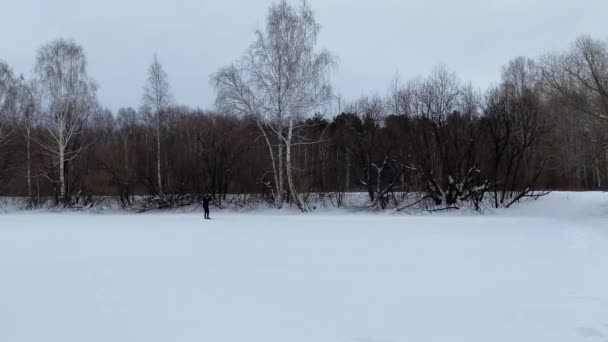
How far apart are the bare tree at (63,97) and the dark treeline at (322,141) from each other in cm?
8

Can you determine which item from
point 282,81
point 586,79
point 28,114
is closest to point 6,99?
point 28,114

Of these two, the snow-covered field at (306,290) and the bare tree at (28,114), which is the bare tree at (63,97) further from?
the snow-covered field at (306,290)

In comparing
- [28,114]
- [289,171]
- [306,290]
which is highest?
[28,114]

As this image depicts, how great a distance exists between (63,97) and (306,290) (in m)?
35.3

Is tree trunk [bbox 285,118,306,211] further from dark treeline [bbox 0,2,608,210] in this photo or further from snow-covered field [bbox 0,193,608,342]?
snow-covered field [bbox 0,193,608,342]

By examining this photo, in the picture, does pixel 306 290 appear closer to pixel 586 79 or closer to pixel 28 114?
pixel 586 79

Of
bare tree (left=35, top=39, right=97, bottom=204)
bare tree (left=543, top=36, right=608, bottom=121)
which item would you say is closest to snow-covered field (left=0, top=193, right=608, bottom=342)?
bare tree (left=543, top=36, right=608, bottom=121)

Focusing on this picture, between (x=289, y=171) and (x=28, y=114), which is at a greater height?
(x=28, y=114)

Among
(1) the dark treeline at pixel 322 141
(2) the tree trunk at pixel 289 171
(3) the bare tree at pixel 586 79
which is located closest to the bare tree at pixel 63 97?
(1) the dark treeline at pixel 322 141

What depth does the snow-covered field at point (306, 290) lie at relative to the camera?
4824mm

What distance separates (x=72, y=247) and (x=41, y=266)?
3022mm

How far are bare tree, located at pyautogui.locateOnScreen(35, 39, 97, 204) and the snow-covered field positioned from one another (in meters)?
25.0

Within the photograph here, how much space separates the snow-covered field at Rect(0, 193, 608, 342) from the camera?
15.8 ft

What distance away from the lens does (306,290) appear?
6707 mm
